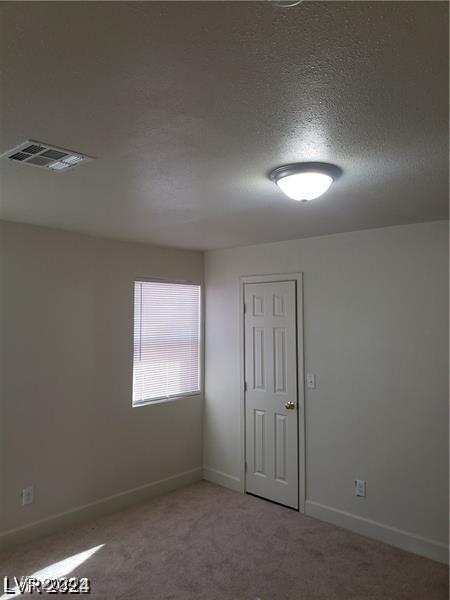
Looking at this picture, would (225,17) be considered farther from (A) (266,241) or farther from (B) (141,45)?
(A) (266,241)

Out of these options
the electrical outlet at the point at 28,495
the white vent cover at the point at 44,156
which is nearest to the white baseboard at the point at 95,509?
the electrical outlet at the point at 28,495

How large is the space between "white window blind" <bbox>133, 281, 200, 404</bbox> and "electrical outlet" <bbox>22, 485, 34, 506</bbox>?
1.16m

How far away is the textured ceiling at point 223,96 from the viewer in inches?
41.6

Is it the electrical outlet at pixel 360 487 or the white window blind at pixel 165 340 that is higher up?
the white window blind at pixel 165 340

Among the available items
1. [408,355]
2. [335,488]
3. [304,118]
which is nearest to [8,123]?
[304,118]

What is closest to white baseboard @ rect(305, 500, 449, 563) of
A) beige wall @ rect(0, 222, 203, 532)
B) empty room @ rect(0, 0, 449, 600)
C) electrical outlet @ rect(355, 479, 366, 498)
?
empty room @ rect(0, 0, 449, 600)

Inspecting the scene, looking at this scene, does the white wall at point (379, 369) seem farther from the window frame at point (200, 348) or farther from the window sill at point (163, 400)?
the window sill at point (163, 400)

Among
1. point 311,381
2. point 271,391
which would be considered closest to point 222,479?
point 271,391

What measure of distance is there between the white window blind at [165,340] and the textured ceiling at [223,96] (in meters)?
1.92

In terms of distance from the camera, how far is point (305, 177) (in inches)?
81.4

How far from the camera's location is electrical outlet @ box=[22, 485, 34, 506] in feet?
11.3

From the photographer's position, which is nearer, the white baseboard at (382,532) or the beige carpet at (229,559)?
the beige carpet at (229,559)

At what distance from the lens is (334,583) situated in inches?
114

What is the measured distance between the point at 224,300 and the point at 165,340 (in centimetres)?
76
